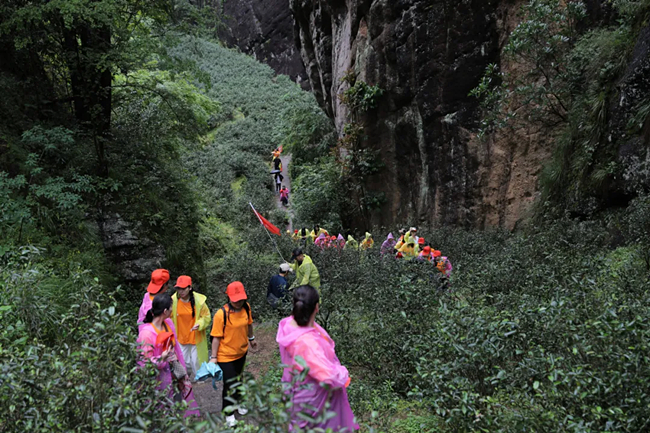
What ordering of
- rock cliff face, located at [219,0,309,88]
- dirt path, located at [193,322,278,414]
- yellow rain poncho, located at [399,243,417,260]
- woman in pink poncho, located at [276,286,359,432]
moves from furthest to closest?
rock cliff face, located at [219,0,309,88] < yellow rain poncho, located at [399,243,417,260] < dirt path, located at [193,322,278,414] < woman in pink poncho, located at [276,286,359,432]

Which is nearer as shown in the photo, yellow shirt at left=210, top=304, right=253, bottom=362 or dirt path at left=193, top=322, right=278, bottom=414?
yellow shirt at left=210, top=304, right=253, bottom=362

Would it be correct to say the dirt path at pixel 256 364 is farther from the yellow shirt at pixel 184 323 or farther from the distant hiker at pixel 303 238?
the distant hiker at pixel 303 238

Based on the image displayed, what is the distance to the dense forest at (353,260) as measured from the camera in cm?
286

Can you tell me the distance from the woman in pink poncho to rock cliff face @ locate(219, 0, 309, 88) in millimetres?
46190

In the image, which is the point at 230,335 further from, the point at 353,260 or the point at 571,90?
the point at 571,90

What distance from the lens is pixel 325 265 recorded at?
11.1 metres

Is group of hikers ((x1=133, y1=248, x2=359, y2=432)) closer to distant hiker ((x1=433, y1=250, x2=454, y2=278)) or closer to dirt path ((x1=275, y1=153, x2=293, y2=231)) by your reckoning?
distant hiker ((x1=433, y1=250, x2=454, y2=278))

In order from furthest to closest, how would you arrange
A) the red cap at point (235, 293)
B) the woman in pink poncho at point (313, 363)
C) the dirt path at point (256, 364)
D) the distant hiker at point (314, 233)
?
the distant hiker at point (314, 233), the dirt path at point (256, 364), the red cap at point (235, 293), the woman in pink poncho at point (313, 363)

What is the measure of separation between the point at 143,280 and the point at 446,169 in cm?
938

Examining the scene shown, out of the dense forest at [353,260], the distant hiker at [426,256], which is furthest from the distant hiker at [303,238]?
the distant hiker at [426,256]

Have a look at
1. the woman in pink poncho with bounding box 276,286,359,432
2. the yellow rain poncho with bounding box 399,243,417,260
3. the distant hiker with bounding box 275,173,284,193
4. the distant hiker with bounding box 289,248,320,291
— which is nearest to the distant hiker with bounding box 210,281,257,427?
→ the woman in pink poncho with bounding box 276,286,359,432

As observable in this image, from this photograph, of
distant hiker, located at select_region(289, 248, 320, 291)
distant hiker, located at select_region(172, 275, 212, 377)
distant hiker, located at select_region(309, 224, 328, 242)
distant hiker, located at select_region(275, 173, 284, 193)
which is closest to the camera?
distant hiker, located at select_region(172, 275, 212, 377)

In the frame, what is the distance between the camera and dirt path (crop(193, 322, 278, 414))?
5.78 m

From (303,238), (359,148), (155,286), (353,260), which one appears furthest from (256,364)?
(359,148)
